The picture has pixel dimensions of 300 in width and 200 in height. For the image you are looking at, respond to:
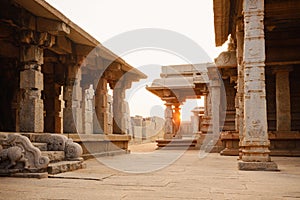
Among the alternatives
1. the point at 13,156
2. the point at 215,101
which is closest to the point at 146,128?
the point at 215,101

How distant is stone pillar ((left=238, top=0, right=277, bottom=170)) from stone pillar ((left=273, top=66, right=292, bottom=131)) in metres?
5.19

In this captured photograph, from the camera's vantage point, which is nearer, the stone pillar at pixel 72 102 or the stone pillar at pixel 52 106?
the stone pillar at pixel 72 102

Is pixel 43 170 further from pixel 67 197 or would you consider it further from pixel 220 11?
Answer: pixel 220 11

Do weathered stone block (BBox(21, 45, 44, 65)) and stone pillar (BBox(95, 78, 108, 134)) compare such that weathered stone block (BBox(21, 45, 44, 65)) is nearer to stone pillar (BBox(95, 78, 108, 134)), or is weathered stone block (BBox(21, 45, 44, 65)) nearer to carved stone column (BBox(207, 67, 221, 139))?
stone pillar (BBox(95, 78, 108, 134))

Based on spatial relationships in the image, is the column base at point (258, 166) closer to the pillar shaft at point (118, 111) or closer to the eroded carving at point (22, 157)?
the eroded carving at point (22, 157)

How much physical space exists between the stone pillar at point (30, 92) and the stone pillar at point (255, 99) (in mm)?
4488

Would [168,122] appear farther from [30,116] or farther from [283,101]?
[30,116]

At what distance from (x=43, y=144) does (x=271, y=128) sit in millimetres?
8789

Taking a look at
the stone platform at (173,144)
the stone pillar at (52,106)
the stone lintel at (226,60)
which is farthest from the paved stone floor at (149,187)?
the stone platform at (173,144)

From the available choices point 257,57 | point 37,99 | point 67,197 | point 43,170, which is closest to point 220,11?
point 257,57

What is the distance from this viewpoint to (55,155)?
20.8 ft

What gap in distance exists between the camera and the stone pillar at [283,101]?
1112 cm

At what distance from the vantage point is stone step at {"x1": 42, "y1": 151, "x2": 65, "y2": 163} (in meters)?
6.11

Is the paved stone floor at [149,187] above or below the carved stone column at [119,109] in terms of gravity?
below
